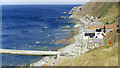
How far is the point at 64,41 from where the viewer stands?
64.7 m

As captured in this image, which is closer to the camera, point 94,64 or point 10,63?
point 94,64

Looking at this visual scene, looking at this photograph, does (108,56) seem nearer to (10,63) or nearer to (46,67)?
(46,67)

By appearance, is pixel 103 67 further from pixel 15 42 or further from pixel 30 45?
pixel 15 42

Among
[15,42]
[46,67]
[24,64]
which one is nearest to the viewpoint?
[46,67]

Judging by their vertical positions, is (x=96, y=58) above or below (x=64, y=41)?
above

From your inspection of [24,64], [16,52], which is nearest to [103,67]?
[24,64]

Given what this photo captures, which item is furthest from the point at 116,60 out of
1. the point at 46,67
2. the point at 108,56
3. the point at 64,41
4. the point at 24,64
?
the point at 64,41

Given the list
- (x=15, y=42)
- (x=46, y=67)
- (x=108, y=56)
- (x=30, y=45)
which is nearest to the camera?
(x=108, y=56)

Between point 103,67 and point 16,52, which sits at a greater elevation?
point 103,67

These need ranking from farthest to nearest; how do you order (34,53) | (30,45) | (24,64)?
(30,45)
(34,53)
(24,64)

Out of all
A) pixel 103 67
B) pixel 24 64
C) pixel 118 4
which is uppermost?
pixel 118 4

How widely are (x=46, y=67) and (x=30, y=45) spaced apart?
89.7 feet

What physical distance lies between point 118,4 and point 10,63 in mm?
101280

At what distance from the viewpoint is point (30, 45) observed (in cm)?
6116
